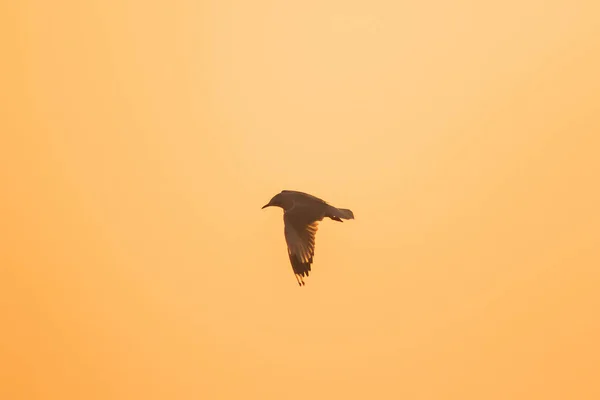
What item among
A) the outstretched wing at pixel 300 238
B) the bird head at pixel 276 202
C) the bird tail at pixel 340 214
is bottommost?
the outstretched wing at pixel 300 238

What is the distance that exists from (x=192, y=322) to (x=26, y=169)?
0.58 m

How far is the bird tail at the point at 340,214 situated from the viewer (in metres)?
1.41

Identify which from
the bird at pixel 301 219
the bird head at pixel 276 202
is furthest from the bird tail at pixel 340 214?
the bird head at pixel 276 202

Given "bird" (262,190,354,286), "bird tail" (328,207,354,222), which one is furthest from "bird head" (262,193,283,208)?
"bird tail" (328,207,354,222)

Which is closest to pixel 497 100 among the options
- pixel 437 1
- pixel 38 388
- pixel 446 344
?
pixel 437 1

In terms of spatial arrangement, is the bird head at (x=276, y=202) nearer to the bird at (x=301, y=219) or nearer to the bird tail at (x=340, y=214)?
the bird at (x=301, y=219)

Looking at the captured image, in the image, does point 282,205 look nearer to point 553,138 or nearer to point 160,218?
point 160,218

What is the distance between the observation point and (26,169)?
1.61 meters

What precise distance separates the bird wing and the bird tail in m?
0.05

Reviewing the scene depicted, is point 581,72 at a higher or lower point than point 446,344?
higher

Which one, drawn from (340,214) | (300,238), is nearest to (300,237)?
(300,238)

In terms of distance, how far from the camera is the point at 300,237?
136cm

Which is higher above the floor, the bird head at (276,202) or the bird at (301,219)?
the bird head at (276,202)

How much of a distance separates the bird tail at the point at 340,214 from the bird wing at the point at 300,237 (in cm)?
5
